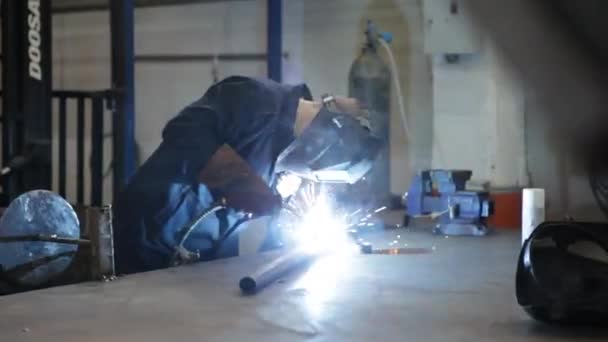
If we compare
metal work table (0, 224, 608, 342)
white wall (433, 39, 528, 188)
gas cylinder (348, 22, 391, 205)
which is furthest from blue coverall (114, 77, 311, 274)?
gas cylinder (348, 22, 391, 205)

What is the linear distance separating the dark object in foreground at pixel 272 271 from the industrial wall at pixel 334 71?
80 centimetres

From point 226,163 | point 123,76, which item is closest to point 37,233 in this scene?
point 226,163

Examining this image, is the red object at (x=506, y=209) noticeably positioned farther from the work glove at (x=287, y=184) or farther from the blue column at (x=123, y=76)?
the blue column at (x=123, y=76)

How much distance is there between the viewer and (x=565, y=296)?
1356mm

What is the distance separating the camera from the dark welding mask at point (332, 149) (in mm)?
2090

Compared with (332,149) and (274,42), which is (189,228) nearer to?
(332,149)

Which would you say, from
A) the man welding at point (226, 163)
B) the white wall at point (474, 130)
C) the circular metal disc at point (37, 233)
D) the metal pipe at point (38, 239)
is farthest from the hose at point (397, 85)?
the metal pipe at point (38, 239)

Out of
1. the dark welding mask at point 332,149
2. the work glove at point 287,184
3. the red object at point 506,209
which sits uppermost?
the dark welding mask at point 332,149

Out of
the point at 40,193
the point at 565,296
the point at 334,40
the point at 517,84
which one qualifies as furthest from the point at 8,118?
the point at 517,84

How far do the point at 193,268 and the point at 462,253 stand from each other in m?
0.80

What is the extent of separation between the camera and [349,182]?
224 centimetres

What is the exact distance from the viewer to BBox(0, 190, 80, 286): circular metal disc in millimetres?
1889

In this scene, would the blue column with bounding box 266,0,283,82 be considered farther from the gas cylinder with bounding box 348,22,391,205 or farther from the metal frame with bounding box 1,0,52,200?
the metal frame with bounding box 1,0,52,200

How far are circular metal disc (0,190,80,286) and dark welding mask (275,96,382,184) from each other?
60cm
